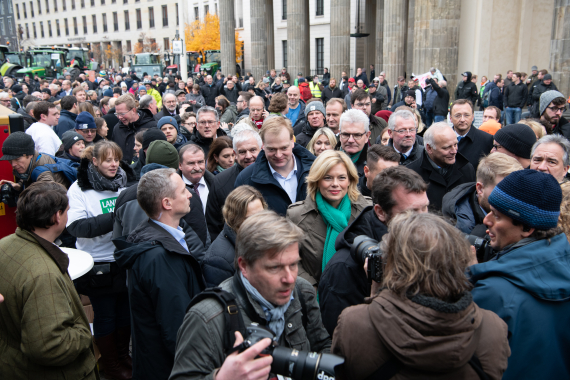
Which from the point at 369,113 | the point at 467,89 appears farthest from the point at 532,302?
the point at 467,89

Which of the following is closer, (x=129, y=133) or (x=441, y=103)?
(x=129, y=133)

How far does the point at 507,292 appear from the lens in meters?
2.08

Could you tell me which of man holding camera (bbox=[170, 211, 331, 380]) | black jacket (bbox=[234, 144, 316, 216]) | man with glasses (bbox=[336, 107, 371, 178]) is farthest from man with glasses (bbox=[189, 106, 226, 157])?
man holding camera (bbox=[170, 211, 331, 380])

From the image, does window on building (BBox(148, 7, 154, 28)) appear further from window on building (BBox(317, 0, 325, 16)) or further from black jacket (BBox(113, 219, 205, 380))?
black jacket (BBox(113, 219, 205, 380))

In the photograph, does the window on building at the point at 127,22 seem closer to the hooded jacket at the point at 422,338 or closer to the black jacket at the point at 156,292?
the black jacket at the point at 156,292

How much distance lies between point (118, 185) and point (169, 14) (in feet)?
223

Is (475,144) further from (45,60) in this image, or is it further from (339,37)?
(45,60)

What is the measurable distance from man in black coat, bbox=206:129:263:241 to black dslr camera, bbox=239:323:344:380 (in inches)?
112

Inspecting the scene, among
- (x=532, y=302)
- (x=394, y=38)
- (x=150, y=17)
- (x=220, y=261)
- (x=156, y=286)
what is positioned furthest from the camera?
(x=150, y=17)

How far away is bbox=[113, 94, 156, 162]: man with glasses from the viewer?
7941mm

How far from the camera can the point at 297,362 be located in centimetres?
171

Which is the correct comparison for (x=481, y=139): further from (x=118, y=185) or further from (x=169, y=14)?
(x=169, y=14)

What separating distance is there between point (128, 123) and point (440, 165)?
5.54 meters

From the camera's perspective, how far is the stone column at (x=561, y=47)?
15109 mm
